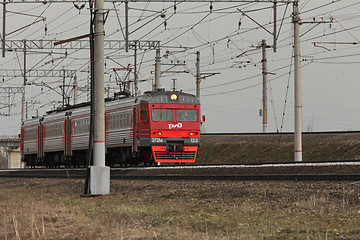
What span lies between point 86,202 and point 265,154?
81.4ft

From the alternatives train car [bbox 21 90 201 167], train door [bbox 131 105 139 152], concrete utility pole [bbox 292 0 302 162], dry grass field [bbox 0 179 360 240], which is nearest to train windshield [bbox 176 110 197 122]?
train car [bbox 21 90 201 167]

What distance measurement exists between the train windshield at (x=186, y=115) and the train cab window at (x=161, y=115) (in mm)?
470

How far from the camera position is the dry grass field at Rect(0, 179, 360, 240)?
11.0 m

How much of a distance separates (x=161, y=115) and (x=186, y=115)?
1.38 m

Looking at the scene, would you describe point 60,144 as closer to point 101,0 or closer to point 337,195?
point 101,0

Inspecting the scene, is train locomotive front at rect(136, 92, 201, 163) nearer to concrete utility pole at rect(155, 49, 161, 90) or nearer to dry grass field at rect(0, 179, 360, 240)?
concrete utility pole at rect(155, 49, 161, 90)

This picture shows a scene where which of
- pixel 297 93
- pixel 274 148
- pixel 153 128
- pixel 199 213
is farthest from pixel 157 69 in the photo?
pixel 199 213

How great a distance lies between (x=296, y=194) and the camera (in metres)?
16.5

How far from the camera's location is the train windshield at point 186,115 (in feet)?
103

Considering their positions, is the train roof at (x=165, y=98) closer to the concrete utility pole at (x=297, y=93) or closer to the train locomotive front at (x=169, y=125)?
the train locomotive front at (x=169, y=125)

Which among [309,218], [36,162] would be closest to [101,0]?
[309,218]

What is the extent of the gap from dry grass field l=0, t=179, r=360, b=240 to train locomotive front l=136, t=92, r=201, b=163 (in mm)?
8944

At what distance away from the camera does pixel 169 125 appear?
31.1 m

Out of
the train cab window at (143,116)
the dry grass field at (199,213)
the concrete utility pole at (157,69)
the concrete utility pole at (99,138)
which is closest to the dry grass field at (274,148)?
the concrete utility pole at (157,69)
